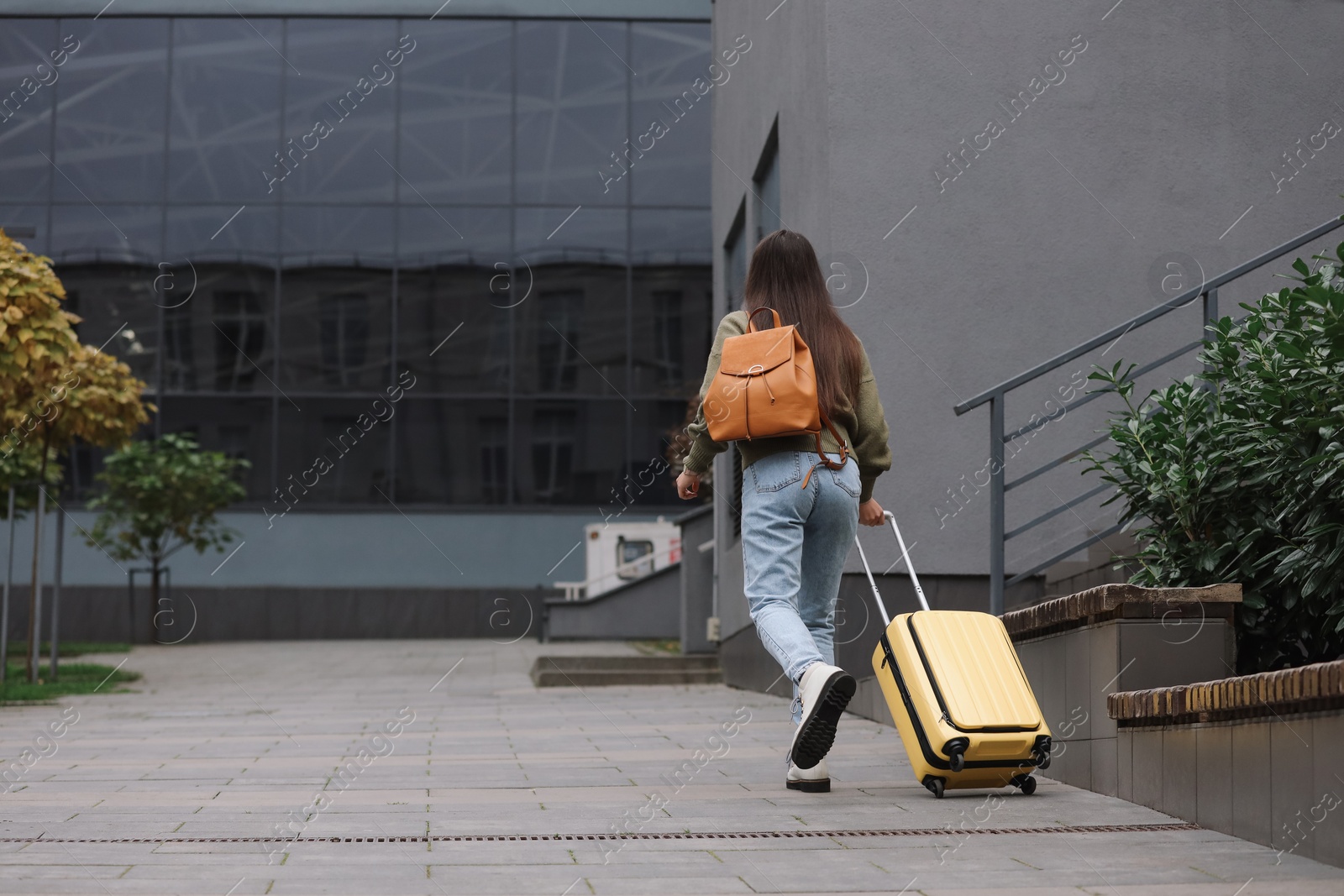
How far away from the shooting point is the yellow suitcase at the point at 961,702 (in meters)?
4.19

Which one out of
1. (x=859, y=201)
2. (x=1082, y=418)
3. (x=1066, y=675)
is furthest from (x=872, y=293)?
(x=1066, y=675)

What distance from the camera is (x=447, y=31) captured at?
2773 centimetres

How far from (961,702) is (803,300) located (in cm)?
145

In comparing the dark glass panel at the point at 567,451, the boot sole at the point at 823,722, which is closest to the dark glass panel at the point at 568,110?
the dark glass panel at the point at 567,451

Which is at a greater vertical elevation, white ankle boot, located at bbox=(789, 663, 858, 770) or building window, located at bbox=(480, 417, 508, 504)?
building window, located at bbox=(480, 417, 508, 504)

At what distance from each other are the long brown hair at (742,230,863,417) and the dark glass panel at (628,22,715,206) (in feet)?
76.3

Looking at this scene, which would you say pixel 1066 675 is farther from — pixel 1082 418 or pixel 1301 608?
pixel 1082 418

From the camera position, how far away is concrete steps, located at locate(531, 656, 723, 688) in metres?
12.5

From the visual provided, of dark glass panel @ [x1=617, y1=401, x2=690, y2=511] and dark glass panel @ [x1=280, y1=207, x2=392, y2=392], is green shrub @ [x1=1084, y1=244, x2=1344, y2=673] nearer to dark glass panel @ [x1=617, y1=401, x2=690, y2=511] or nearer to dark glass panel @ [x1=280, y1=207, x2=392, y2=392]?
dark glass panel @ [x1=617, y1=401, x2=690, y2=511]

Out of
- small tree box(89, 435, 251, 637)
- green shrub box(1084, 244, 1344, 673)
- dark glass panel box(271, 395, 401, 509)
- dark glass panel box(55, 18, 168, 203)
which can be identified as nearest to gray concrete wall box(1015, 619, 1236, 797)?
green shrub box(1084, 244, 1344, 673)

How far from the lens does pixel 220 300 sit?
27.8 metres

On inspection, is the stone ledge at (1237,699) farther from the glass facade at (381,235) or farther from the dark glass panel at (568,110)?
the dark glass panel at (568,110)

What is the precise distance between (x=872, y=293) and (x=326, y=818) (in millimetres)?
4686

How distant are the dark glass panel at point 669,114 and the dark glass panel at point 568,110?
353 mm
